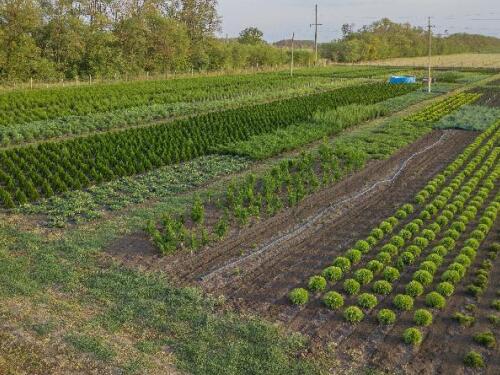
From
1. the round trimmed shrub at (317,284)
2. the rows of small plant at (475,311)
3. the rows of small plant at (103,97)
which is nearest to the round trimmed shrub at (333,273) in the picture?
the round trimmed shrub at (317,284)

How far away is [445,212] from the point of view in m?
14.7

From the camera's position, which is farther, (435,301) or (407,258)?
(407,258)

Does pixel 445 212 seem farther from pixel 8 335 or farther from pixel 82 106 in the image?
pixel 82 106

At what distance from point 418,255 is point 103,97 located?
92.8 feet

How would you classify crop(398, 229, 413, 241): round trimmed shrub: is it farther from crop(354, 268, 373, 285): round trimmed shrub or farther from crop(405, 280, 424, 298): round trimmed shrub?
crop(405, 280, 424, 298): round trimmed shrub

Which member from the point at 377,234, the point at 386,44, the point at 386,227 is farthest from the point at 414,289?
the point at 386,44

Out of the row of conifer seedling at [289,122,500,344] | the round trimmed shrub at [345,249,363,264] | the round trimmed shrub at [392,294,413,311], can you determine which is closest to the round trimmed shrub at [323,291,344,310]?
the row of conifer seedling at [289,122,500,344]

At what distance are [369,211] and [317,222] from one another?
2.00 m

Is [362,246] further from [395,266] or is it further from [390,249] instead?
[395,266]

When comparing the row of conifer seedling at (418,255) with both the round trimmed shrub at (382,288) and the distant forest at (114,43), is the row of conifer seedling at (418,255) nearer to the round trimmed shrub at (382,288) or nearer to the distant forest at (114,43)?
the round trimmed shrub at (382,288)

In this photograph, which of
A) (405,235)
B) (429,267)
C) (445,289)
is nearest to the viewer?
(445,289)

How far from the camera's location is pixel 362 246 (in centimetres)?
1243

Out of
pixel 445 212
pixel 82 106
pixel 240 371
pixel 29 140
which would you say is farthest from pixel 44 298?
pixel 82 106

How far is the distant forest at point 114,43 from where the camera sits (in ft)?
154
